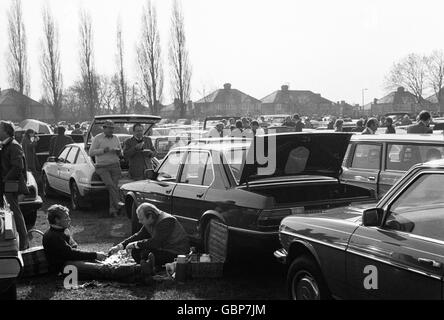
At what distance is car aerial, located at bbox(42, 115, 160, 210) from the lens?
430 inches

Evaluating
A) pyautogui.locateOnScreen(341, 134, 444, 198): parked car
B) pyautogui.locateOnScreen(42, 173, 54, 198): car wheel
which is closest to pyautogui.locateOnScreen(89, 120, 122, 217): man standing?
pyautogui.locateOnScreen(42, 173, 54, 198): car wheel

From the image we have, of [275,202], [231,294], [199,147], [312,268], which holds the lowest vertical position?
[231,294]

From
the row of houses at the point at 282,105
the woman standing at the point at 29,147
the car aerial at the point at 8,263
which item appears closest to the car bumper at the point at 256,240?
the car aerial at the point at 8,263

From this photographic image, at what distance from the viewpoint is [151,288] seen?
5.92 meters

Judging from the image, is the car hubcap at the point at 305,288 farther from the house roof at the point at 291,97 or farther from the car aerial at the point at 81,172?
the house roof at the point at 291,97

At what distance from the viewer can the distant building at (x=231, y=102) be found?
85438 mm

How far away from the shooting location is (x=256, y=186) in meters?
6.27

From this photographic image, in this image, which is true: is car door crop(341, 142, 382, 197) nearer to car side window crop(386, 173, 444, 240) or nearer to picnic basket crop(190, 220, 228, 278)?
picnic basket crop(190, 220, 228, 278)

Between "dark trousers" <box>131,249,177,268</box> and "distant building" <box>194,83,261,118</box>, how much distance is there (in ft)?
237

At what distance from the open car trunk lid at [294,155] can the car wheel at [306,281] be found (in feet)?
5.62

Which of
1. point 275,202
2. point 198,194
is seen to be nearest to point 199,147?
point 198,194

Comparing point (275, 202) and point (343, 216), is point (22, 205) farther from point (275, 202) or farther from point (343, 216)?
point (343, 216)

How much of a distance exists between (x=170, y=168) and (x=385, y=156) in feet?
10.6

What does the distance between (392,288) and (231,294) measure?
2.36 m
